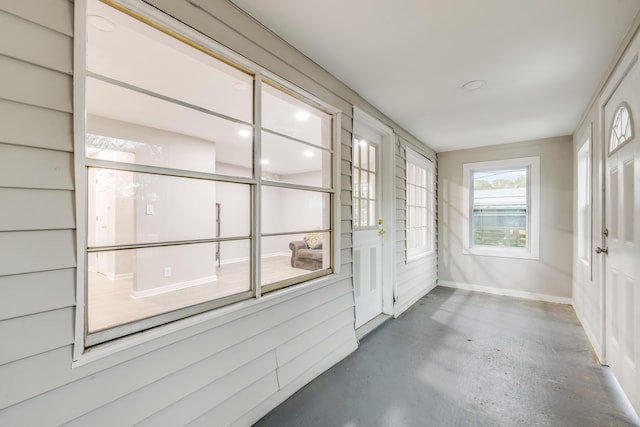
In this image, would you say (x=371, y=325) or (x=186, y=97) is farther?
(x=371, y=325)

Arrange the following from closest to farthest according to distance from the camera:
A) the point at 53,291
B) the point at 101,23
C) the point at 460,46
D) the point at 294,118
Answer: the point at 53,291 → the point at 101,23 → the point at 460,46 → the point at 294,118

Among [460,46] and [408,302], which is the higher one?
[460,46]

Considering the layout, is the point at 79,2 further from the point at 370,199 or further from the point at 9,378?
the point at 370,199

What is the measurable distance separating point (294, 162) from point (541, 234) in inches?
164

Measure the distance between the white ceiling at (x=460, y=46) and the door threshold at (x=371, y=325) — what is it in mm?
2419

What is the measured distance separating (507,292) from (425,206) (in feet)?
6.08

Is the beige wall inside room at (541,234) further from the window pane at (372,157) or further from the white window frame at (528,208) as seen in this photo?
the window pane at (372,157)

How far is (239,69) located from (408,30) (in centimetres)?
112

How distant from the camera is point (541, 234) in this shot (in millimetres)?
4270

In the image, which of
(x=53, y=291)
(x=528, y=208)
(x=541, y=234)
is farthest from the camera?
(x=528, y=208)

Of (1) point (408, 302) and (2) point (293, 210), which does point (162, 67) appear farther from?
(1) point (408, 302)

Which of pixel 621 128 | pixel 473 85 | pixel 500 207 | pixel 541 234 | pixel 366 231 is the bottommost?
pixel 541 234

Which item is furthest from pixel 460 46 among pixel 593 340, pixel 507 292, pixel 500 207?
pixel 507 292

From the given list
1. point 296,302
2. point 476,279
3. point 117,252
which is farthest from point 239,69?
point 476,279
